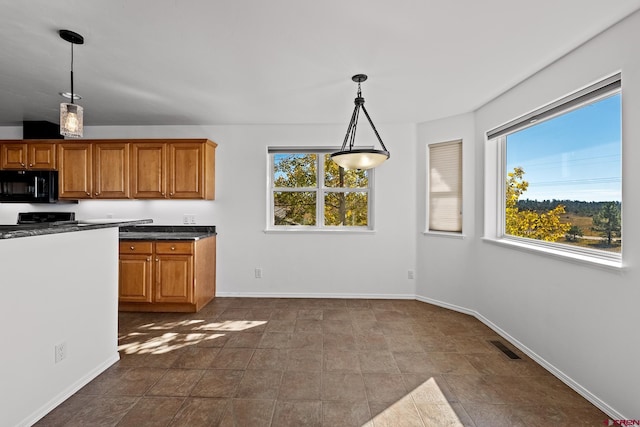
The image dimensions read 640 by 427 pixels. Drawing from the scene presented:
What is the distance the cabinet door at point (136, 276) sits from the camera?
3.79 meters

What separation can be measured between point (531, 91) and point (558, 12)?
985 millimetres

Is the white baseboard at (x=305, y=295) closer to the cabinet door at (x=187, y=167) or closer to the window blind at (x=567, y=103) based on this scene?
the cabinet door at (x=187, y=167)

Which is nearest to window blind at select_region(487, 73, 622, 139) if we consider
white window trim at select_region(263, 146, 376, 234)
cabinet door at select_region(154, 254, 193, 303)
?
white window trim at select_region(263, 146, 376, 234)

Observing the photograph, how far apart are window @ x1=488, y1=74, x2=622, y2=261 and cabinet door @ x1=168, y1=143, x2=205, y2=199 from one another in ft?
11.3

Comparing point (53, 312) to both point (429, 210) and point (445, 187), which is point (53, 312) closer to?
point (429, 210)

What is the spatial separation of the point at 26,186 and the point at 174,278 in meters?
2.32

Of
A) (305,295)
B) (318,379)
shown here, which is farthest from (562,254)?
(305,295)

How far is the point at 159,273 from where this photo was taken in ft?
12.4

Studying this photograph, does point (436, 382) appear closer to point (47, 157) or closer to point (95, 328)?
point (95, 328)

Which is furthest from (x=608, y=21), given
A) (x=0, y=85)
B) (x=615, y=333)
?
(x=0, y=85)

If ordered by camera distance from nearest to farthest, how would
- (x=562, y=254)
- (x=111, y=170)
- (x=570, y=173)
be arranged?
(x=562, y=254) → (x=570, y=173) → (x=111, y=170)

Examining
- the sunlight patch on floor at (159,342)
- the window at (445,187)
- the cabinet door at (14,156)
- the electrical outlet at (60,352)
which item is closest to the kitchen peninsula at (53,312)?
the electrical outlet at (60,352)

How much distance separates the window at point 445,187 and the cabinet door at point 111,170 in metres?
3.93

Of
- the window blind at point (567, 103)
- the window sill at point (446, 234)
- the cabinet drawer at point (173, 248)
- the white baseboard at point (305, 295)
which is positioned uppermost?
the window blind at point (567, 103)
